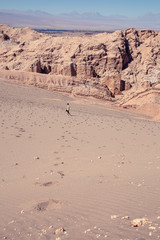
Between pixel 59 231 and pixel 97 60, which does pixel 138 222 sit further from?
pixel 97 60

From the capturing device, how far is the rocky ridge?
30.4 metres

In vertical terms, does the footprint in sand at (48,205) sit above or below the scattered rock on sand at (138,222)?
below

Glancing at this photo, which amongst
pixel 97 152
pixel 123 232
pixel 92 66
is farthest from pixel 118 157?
pixel 92 66

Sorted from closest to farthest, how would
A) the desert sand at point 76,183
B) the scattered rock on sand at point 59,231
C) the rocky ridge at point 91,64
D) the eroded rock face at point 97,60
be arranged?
the scattered rock on sand at point 59,231 → the desert sand at point 76,183 → the rocky ridge at point 91,64 → the eroded rock face at point 97,60

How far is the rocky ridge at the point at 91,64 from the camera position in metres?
30.4

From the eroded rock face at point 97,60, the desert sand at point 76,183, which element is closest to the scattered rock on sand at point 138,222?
the desert sand at point 76,183

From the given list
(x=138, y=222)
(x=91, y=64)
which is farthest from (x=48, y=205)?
(x=91, y=64)

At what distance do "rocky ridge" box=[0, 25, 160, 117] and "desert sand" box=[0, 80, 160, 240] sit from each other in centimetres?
2014

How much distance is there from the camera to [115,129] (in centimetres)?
1135

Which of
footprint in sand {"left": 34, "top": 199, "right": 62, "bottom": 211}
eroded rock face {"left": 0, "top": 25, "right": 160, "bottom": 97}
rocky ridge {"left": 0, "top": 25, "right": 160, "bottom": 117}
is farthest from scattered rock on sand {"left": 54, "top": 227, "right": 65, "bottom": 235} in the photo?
eroded rock face {"left": 0, "top": 25, "right": 160, "bottom": 97}

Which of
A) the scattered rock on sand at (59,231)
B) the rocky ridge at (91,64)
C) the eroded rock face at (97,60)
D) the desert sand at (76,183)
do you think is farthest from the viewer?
the eroded rock face at (97,60)

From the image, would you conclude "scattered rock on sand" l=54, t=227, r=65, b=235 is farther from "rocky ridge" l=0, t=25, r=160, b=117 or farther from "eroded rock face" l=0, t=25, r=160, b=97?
"eroded rock face" l=0, t=25, r=160, b=97

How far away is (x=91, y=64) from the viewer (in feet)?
116

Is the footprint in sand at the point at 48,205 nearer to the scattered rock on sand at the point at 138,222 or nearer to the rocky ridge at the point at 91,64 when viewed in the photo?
the scattered rock on sand at the point at 138,222
